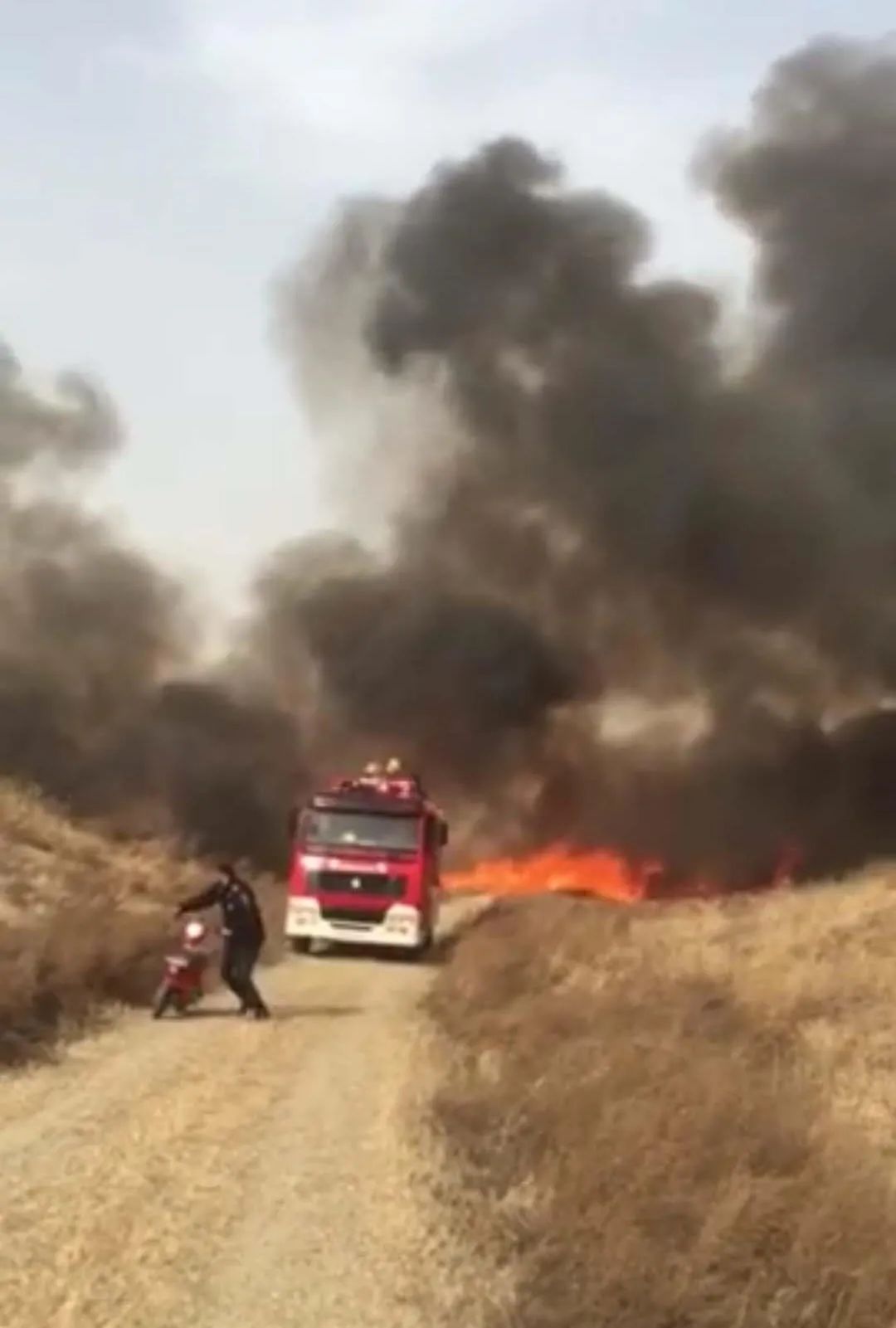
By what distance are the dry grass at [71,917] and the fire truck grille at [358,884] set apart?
2.83m

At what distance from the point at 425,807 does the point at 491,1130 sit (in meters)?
20.9

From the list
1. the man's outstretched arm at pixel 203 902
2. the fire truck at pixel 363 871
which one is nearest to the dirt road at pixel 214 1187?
the man's outstretched arm at pixel 203 902

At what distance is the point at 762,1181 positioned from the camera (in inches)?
467

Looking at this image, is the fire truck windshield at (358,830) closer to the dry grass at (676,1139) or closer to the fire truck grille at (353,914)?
the fire truck grille at (353,914)

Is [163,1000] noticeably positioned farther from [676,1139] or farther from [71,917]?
[676,1139]

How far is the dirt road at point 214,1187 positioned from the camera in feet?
33.8

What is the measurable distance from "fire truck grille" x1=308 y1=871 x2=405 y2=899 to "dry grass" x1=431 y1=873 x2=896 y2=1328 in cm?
588

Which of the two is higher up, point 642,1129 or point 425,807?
point 425,807

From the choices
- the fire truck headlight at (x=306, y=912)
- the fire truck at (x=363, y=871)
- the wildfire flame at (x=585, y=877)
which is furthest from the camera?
the wildfire flame at (x=585, y=877)

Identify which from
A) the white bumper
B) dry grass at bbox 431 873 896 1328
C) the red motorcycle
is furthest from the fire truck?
Answer: the red motorcycle

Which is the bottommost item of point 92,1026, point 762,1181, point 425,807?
point 762,1181

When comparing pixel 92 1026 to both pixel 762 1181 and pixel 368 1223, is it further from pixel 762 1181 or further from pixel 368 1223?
pixel 762 1181

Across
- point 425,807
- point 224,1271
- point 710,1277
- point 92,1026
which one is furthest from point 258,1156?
point 425,807

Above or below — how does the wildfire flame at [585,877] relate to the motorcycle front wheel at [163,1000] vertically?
above
